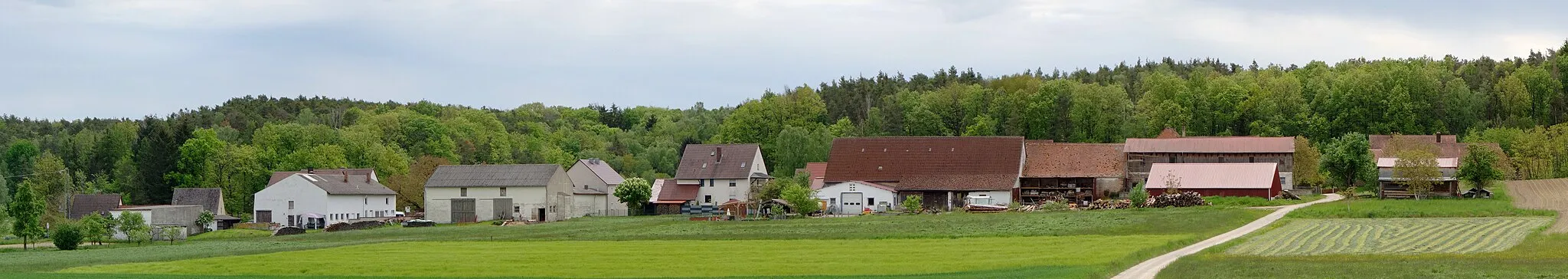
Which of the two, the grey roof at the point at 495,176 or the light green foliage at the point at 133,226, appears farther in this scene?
the grey roof at the point at 495,176

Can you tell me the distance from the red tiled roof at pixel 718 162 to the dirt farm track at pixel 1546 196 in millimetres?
41636

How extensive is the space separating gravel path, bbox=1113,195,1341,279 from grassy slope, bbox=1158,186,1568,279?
41 centimetres

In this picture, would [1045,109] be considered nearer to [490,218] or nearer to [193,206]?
[490,218]

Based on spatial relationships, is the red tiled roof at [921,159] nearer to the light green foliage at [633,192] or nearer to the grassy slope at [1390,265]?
the light green foliage at [633,192]

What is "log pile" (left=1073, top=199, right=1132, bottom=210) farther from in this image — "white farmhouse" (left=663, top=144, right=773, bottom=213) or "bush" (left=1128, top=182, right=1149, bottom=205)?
"white farmhouse" (left=663, top=144, right=773, bottom=213)

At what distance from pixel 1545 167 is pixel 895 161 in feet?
137

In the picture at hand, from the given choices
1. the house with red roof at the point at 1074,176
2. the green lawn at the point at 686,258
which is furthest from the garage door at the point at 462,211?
the green lawn at the point at 686,258

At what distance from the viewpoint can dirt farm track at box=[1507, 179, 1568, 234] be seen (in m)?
50.3

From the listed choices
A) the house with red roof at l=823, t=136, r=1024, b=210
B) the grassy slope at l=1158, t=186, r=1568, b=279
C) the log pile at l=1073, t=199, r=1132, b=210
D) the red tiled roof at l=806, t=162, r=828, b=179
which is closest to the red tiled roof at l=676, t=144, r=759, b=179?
the house with red roof at l=823, t=136, r=1024, b=210

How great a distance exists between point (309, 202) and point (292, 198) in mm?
1170

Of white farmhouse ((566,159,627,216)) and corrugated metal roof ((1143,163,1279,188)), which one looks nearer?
corrugated metal roof ((1143,163,1279,188))

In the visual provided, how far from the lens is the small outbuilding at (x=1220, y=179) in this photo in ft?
239

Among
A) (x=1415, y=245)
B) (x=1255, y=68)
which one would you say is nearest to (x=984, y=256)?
(x=1415, y=245)

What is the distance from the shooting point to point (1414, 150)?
70.8m
